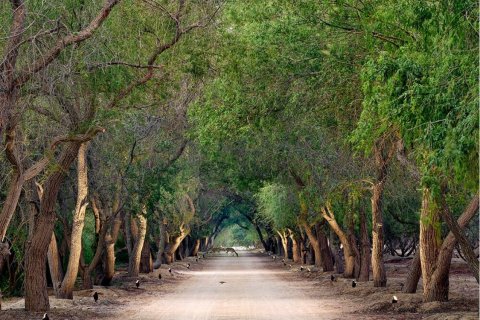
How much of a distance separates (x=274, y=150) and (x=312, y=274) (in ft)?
51.0

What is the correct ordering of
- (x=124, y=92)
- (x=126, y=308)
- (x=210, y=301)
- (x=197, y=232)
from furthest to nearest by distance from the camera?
(x=197, y=232), (x=210, y=301), (x=126, y=308), (x=124, y=92)

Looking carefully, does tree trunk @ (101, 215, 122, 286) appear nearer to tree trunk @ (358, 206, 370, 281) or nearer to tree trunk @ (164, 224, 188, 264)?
tree trunk @ (358, 206, 370, 281)

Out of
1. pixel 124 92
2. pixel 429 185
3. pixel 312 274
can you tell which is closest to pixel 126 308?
pixel 124 92

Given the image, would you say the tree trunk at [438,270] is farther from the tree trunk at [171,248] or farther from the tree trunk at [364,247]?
the tree trunk at [171,248]

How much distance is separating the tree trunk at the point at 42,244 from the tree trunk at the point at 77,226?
332 cm

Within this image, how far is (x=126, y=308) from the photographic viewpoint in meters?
25.8

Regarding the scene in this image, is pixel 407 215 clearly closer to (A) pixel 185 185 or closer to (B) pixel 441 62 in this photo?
(A) pixel 185 185

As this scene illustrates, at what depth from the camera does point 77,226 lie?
2580 centimetres

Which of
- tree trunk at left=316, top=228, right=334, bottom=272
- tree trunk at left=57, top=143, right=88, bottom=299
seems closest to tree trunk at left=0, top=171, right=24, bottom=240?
tree trunk at left=57, top=143, right=88, bottom=299

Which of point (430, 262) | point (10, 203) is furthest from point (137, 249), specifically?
point (10, 203)

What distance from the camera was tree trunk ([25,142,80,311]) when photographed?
842 inches

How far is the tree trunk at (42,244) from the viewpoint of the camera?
21391 mm

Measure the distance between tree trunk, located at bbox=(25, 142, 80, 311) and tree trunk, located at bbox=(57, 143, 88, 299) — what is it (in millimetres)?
3316

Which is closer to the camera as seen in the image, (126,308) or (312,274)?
(126,308)
